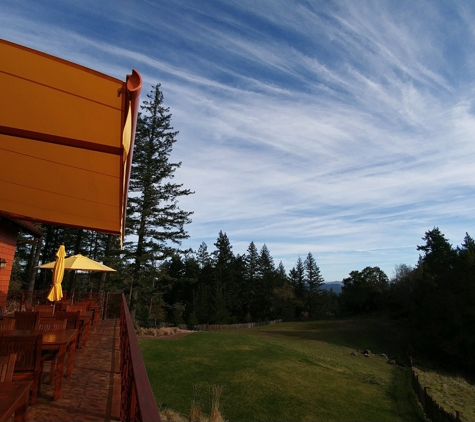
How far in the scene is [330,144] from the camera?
18672 mm

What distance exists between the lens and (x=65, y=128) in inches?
91.5

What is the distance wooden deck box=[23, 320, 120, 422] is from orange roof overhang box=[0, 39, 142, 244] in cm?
212

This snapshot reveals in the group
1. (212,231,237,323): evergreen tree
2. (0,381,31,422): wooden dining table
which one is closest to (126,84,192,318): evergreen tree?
(0,381,31,422): wooden dining table

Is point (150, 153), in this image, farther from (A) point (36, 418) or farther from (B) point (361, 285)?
(B) point (361, 285)

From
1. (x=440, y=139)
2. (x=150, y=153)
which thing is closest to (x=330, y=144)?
(x=440, y=139)

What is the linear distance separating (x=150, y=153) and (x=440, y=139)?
646 inches

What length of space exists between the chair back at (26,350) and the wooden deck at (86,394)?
50 centimetres

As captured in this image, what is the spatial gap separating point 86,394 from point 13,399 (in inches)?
86.2

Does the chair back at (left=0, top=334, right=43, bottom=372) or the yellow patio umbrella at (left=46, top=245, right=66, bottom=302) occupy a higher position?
the yellow patio umbrella at (left=46, top=245, right=66, bottom=302)

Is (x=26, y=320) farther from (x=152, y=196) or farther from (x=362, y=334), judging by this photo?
(x=362, y=334)

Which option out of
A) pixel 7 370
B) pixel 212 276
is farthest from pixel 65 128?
pixel 212 276

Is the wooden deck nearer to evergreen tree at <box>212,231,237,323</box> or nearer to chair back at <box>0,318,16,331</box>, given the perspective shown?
chair back at <box>0,318,16,331</box>

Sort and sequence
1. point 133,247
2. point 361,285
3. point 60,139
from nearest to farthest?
point 60,139, point 133,247, point 361,285

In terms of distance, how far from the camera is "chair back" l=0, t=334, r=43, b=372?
3.28 metres
